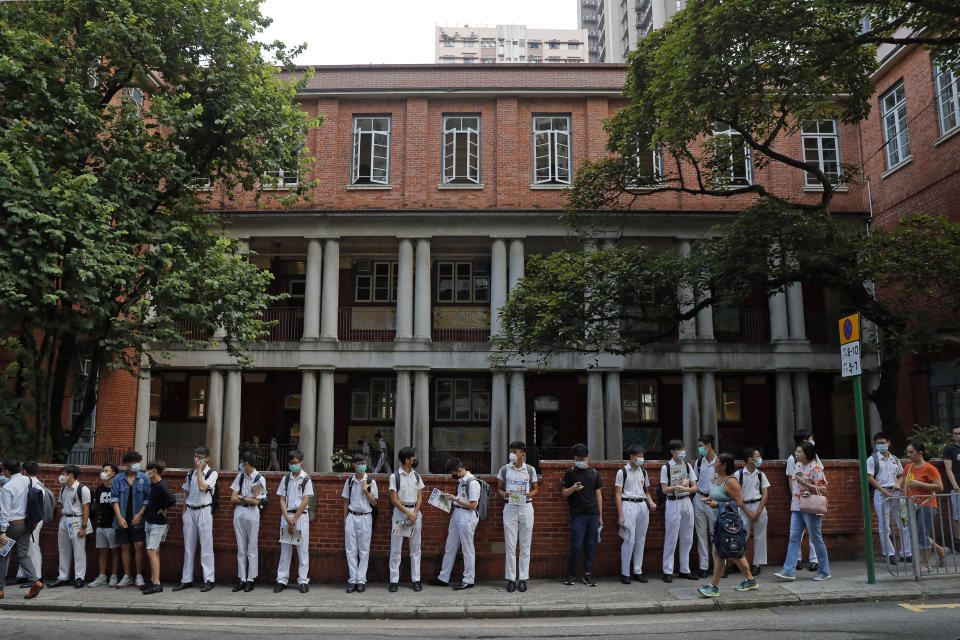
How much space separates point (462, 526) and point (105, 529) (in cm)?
500

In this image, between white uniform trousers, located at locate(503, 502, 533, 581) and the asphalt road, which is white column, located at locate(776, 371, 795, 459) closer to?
the asphalt road

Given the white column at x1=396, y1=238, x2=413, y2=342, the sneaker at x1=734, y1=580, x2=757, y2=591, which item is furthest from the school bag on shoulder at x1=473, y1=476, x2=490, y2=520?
the white column at x1=396, y1=238, x2=413, y2=342

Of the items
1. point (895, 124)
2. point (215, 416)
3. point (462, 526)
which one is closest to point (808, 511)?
point (462, 526)

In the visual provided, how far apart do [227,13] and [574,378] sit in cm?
1643

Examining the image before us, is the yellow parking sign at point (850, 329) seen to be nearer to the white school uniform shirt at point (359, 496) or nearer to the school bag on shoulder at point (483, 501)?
the school bag on shoulder at point (483, 501)

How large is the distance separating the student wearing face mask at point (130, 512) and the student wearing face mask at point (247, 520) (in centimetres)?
127

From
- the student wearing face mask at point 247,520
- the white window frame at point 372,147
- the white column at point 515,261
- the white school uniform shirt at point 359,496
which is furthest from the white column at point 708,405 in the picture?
the student wearing face mask at point 247,520

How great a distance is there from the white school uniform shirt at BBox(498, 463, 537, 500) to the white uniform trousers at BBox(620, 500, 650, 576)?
1.36 metres

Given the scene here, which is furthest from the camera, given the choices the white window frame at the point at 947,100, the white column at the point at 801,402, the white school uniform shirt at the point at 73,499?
the white column at the point at 801,402

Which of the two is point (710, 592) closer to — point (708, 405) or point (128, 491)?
point (128, 491)

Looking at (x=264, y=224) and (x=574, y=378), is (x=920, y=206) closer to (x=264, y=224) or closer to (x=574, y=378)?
(x=574, y=378)

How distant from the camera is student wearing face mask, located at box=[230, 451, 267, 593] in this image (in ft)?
31.4

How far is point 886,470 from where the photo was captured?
34.6 ft

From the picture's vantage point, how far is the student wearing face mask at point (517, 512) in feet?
30.8
